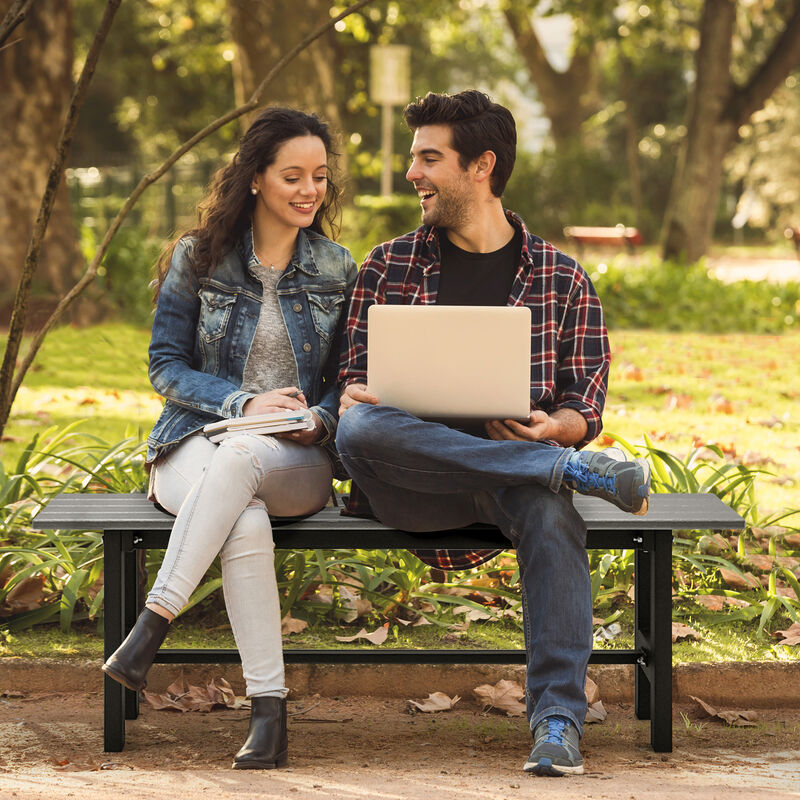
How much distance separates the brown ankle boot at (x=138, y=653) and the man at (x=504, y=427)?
2.20 feet

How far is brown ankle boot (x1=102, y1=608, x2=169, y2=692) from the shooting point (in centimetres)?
315

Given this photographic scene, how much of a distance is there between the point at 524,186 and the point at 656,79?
11022mm

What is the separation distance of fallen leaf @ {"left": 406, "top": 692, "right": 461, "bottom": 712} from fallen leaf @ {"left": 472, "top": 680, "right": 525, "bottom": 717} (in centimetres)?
8

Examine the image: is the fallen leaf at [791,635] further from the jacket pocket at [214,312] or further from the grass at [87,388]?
the grass at [87,388]

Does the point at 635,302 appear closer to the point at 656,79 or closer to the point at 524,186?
the point at 524,186

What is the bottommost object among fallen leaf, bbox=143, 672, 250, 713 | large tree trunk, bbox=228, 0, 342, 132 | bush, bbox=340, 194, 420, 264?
fallen leaf, bbox=143, 672, 250, 713

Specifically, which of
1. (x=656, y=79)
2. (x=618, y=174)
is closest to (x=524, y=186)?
(x=618, y=174)

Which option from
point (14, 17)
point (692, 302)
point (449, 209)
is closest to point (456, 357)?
point (449, 209)

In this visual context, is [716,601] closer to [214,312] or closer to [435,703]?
[435,703]

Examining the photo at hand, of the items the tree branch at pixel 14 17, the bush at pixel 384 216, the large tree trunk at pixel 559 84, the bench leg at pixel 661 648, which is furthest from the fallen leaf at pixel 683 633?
the large tree trunk at pixel 559 84

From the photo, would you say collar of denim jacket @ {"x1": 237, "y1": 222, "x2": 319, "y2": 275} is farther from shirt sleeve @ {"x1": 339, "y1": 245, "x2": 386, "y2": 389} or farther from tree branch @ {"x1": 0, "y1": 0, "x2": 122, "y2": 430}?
tree branch @ {"x1": 0, "y1": 0, "x2": 122, "y2": 430}

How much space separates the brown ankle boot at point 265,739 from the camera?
3205mm

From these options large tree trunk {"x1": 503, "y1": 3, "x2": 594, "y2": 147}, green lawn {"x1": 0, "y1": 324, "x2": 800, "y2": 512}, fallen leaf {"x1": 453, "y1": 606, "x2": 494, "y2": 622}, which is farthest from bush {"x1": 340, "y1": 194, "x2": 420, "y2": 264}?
large tree trunk {"x1": 503, "y1": 3, "x2": 594, "y2": 147}

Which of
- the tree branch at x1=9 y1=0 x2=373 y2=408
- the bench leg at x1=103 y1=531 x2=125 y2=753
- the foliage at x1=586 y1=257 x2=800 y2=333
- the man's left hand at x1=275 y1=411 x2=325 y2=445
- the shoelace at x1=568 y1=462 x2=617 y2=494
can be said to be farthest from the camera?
the foliage at x1=586 y1=257 x2=800 y2=333
